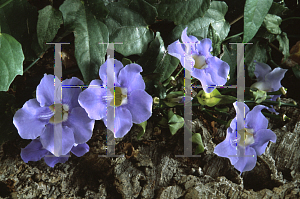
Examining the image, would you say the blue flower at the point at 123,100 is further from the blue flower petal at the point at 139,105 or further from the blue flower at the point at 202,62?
the blue flower at the point at 202,62

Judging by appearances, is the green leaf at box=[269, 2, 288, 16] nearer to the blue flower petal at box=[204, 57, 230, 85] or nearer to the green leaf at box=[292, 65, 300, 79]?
the green leaf at box=[292, 65, 300, 79]

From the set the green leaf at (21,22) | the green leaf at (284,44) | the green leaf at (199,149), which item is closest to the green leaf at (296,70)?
the green leaf at (284,44)

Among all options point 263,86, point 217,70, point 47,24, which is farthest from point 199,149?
point 47,24

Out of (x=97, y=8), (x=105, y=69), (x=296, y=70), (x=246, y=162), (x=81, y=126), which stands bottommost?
(x=246, y=162)

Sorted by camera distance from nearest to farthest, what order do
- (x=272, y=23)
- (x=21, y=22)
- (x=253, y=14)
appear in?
(x=21, y=22), (x=253, y=14), (x=272, y=23)

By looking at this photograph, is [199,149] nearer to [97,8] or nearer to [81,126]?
[81,126]

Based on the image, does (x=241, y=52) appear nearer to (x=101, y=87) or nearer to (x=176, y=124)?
(x=176, y=124)
